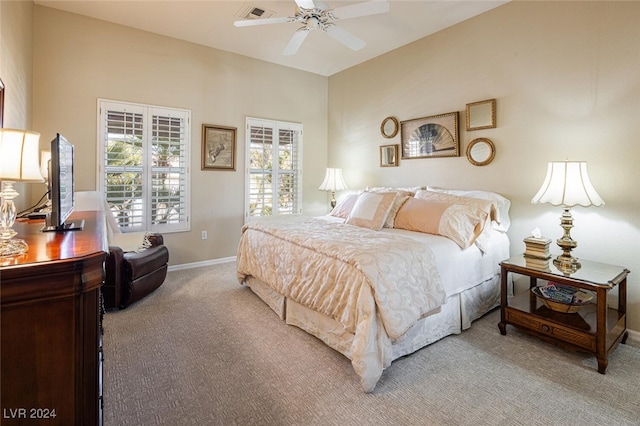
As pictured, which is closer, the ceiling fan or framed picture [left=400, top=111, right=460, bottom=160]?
the ceiling fan

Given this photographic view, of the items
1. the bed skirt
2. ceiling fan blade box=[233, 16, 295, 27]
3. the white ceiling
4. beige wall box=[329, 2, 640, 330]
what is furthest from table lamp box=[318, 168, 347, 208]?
ceiling fan blade box=[233, 16, 295, 27]

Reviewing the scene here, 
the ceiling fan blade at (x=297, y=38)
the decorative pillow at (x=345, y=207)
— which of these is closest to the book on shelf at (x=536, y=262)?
the decorative pillow at (x=345, y=207)

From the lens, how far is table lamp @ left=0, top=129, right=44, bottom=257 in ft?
3.84

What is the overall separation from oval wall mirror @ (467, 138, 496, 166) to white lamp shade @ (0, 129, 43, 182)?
3660 mm

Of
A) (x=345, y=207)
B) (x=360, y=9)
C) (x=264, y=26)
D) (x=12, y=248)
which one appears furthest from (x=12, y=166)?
(x=264, y=26)

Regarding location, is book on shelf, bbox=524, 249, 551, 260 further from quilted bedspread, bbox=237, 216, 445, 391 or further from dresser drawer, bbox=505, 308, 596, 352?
quilted bedspread, bbox=237, 216, 445, 391

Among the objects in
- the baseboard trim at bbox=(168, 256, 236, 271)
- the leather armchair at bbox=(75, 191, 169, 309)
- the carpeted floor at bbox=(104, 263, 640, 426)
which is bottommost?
the carpeted floor at bbox=(104, 263, 640, 426)

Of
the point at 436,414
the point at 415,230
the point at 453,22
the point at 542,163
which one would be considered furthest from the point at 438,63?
the point at 436,414

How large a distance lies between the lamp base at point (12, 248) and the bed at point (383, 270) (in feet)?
5.18

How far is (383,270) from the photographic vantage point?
1.99 m

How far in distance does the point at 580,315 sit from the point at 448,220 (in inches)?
46.7

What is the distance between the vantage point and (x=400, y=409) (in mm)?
1749

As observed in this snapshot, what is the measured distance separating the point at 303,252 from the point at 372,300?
80cm

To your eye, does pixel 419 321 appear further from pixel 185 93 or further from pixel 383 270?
pixel 185 93
